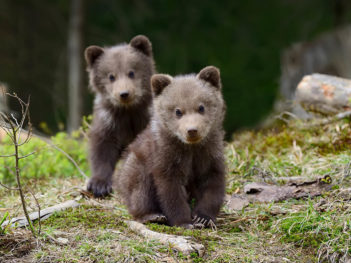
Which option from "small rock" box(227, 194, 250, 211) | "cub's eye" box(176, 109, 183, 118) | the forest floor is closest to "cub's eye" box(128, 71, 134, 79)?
the forest floor

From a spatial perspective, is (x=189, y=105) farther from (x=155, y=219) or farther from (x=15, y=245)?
(x=15, y=245)

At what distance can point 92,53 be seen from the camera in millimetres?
6836

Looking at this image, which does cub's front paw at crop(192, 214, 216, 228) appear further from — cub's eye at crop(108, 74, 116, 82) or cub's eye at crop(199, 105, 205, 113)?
cub's eye at crop(108, 74, 116, 82)

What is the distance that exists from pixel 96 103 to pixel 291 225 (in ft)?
11.7

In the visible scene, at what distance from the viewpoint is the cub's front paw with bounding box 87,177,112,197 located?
609cm

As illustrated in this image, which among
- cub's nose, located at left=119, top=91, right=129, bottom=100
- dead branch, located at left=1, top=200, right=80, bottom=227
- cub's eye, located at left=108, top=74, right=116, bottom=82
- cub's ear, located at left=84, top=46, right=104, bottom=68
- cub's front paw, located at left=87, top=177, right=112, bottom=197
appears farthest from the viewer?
cub's ear, located at left=84, top=46, right=104, bottom=68

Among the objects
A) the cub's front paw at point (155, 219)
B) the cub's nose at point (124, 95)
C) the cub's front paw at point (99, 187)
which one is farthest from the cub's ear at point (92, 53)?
the cub's front paw at point (155, 219)

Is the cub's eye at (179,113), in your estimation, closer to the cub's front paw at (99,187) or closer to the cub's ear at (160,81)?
the cub's ear at (160,81)

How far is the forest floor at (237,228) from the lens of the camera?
3.90 m

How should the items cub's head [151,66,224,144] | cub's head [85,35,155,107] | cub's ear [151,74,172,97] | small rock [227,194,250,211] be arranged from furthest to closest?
1. cub's head [85,35,155,107]
2. small rock [227,194,250,211]
3. cub's ear [151,74,172,97]
4. cub's head [151,66,224,144]

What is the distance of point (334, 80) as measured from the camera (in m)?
6.95

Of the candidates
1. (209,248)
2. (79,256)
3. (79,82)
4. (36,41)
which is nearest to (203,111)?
(209,248)

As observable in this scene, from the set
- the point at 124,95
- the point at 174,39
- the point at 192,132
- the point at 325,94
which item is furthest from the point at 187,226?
the point at 174,39

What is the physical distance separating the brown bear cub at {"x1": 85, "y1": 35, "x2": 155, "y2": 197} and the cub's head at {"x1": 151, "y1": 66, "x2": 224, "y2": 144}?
1.53m
